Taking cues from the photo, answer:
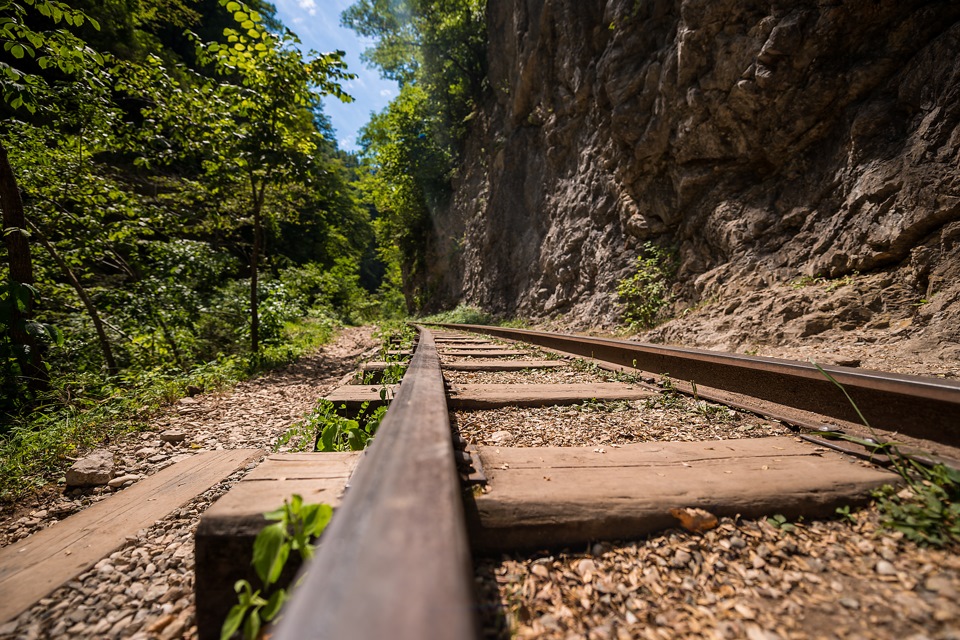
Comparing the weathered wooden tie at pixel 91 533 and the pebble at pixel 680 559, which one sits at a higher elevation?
Result: the pebble at pixel 680 559

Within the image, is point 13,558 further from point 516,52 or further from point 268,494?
point 516,52

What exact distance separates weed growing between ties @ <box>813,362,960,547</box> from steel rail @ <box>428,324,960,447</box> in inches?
13.1

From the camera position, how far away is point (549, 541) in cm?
88

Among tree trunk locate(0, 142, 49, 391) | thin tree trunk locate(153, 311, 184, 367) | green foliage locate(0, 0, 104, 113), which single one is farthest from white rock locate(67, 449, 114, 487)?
thin tree trunk locate(153, 311, 184, 367)

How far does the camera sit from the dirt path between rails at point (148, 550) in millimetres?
924

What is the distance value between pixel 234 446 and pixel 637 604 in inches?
104

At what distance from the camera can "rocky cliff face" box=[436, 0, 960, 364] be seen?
344cm

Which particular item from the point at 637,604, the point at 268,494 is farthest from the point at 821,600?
the point at 268,494

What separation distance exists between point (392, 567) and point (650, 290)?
6.87 m

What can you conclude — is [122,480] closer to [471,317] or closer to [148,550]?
[148,550]

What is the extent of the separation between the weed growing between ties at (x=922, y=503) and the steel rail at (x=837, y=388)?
33 cm

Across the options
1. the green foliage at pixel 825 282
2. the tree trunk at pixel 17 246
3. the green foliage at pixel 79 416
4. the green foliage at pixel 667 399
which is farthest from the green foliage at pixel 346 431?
the green foliage at pixel 825 282

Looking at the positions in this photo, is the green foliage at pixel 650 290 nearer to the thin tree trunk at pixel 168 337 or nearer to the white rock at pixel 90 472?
the white rock at pixel 90 472

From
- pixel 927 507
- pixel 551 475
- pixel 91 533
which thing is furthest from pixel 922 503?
pixel 91 533
